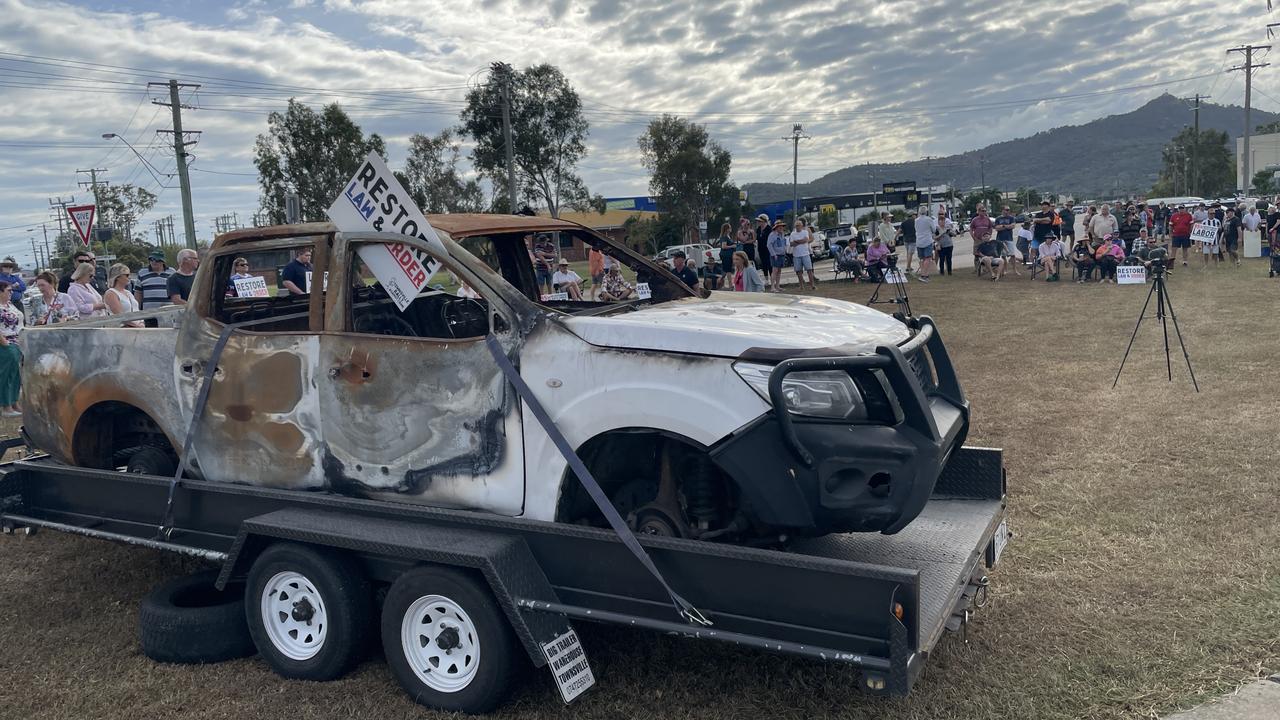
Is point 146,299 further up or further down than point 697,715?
further up

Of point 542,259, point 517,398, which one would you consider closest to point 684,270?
point 542,259

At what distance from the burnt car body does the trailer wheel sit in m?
0.42

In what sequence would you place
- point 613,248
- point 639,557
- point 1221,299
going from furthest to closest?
point 1221,299
point 613,248
point 639,557

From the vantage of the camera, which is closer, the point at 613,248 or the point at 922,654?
the point at 922,654

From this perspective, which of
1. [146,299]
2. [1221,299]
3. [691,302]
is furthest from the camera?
[1221,299]

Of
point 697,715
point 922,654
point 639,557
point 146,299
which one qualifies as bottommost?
point 697,715

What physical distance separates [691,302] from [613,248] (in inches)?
33.4

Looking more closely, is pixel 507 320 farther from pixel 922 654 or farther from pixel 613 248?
pixel 922 654

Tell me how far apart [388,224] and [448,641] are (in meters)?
1.91

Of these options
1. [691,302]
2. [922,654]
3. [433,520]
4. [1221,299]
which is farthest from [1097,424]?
[1221,299]

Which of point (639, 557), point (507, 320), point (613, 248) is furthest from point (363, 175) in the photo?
point (639, 557)

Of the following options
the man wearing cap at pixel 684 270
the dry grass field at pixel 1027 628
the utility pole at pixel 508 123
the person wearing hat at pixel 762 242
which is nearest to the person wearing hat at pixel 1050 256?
the person wearing hat at pixel 762 242

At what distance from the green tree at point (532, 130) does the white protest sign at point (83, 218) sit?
17552 mm

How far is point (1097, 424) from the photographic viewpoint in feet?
26.4
